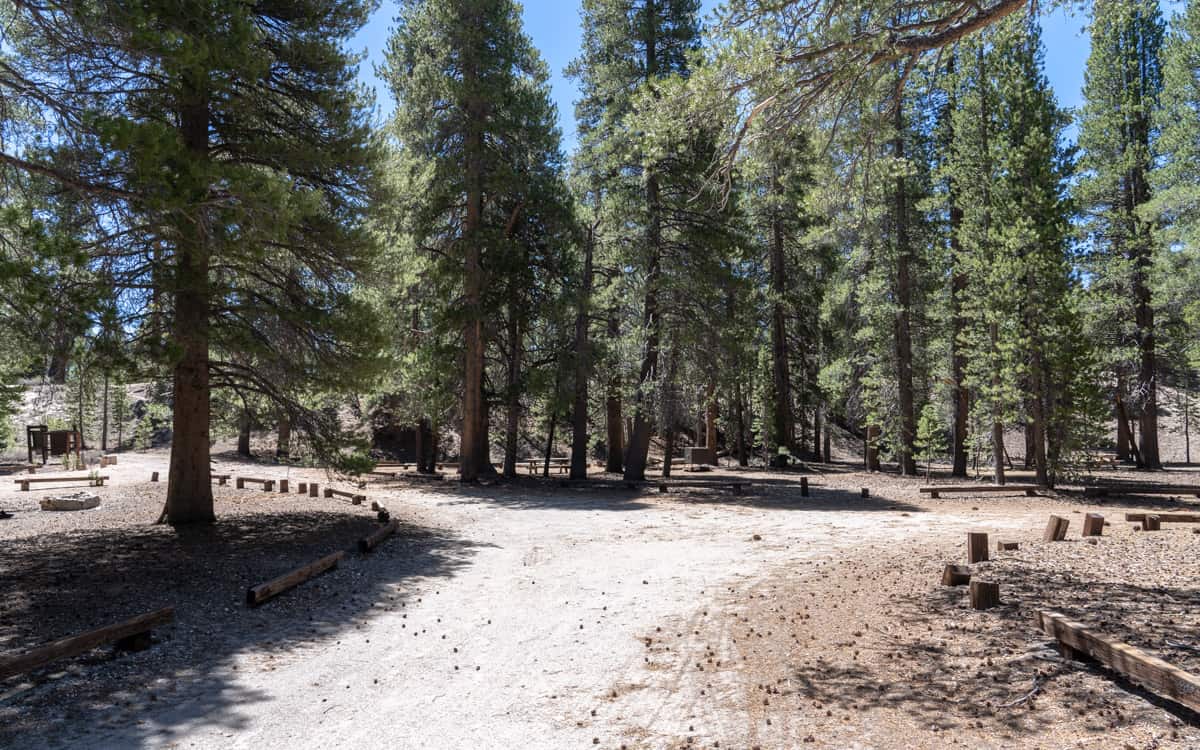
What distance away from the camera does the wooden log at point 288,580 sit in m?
7.47

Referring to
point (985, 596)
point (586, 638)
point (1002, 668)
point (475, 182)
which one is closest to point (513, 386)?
point (475, 182)

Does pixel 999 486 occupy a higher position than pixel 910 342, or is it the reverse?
pixel 910 342

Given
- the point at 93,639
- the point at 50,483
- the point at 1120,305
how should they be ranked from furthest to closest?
1. the point at 1120,305
2. the point at 50,483
3. the point at 93,639

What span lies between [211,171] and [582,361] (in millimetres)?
14533

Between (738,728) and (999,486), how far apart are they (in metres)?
17.9

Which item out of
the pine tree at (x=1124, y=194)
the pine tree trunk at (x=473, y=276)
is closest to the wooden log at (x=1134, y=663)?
the pine tree trunk at (x=473, y=276)

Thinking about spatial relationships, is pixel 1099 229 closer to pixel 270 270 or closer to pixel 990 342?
pixel 990 342

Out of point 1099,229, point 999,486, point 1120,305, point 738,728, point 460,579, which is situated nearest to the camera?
point 738,728

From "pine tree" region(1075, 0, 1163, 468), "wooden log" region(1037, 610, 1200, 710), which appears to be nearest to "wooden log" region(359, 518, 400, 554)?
"wooden log" region(1037, 610, 1200, 710)

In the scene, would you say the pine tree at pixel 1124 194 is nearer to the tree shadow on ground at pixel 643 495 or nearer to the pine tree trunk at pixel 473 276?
the tree shadow on ground at pixel 643 495

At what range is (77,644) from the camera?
17.6 ft

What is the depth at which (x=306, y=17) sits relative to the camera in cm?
1169

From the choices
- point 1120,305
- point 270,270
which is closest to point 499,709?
point 270,270

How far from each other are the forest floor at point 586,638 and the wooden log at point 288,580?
152mm
